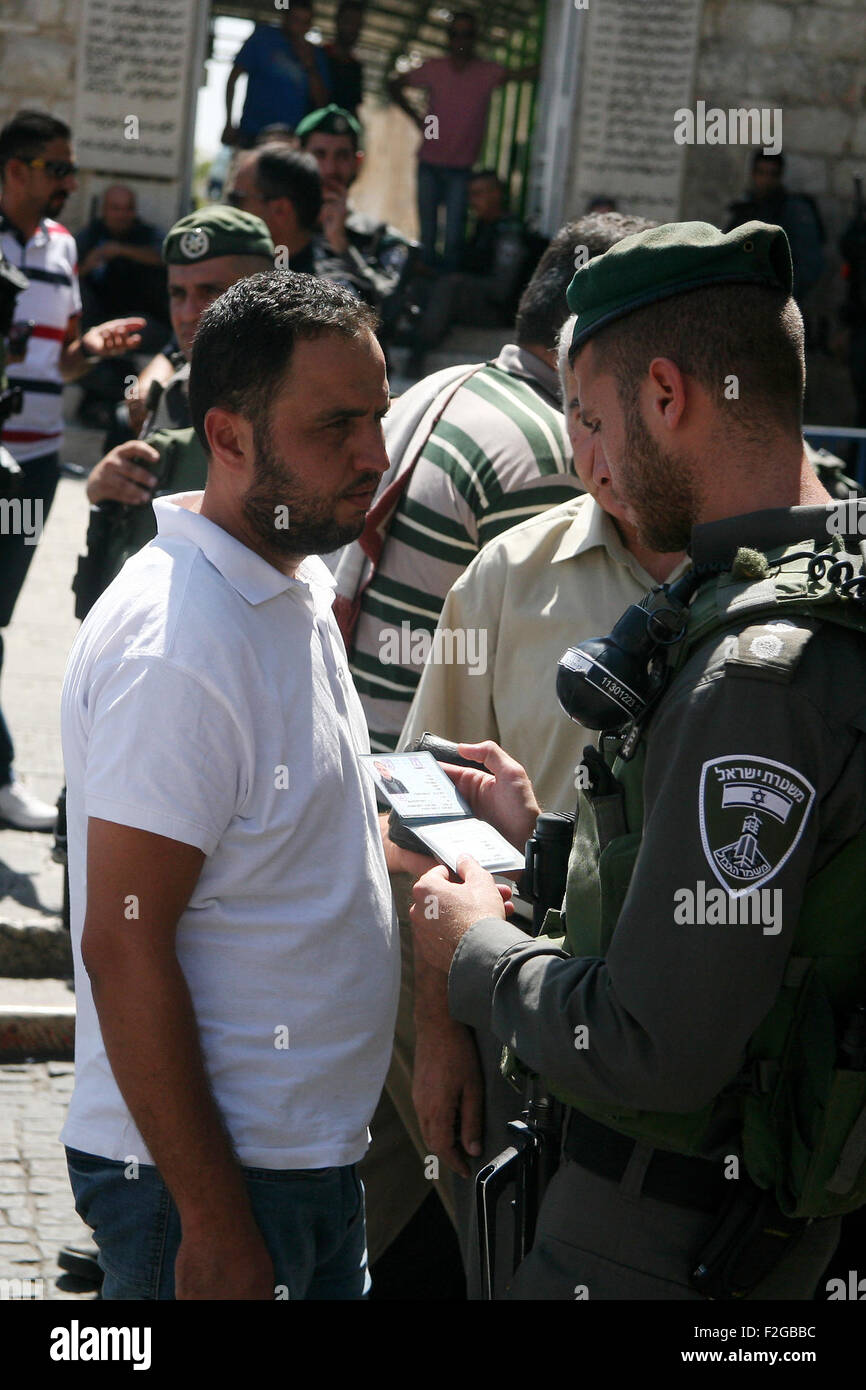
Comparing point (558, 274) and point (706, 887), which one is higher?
point (558, 274)

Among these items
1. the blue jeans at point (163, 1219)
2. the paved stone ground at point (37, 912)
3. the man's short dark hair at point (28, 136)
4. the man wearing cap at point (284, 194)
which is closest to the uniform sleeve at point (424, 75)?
the paved stone ground at point (37, 912)

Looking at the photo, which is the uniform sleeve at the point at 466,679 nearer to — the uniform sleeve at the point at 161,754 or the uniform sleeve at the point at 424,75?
the uniform sleeve at the point at 161,754

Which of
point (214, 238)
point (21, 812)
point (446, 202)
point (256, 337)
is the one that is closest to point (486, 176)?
point (446, 202)

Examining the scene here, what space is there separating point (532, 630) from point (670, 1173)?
3.59ft

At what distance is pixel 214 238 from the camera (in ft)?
12.7

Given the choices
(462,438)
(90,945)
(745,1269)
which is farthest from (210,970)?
(462,438)

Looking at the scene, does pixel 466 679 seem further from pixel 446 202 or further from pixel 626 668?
pixel 446 202

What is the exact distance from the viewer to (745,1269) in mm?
1705

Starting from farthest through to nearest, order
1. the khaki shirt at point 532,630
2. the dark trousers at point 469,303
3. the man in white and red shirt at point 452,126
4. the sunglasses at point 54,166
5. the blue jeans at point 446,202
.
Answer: the blue jeans at point 446,202 → the man in white and red shirt at point 452,126 → the dark trousers at point 469,303 → the sunglasses at point 54,166 → the khaki shirt at point 532,630

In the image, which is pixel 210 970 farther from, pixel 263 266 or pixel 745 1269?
pixel 263 266

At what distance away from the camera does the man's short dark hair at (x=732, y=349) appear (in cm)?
167

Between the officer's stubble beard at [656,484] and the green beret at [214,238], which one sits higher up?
the green beret at [214,238]

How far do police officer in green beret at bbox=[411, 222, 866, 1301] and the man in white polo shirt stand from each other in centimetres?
23

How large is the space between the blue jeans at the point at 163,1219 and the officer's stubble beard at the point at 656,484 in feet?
2.99
